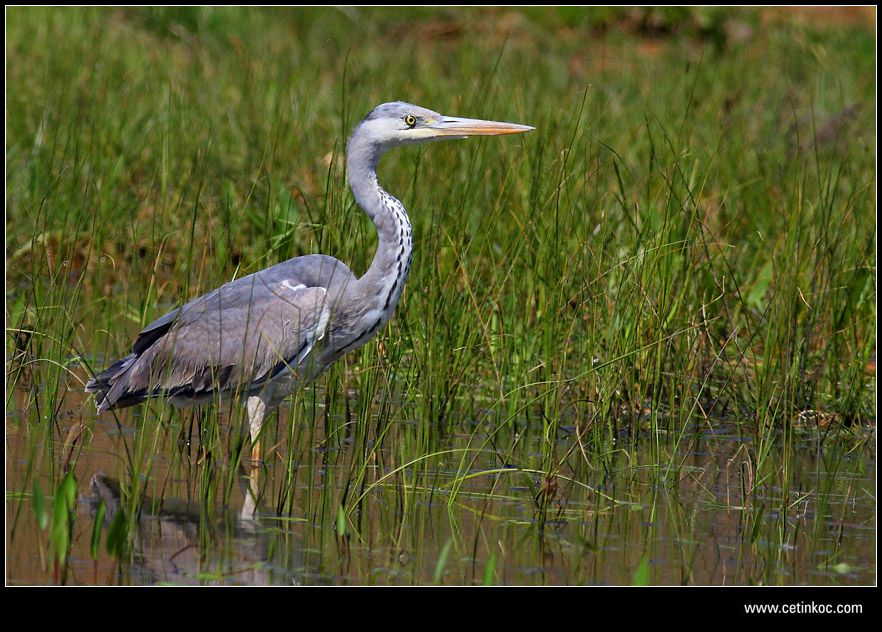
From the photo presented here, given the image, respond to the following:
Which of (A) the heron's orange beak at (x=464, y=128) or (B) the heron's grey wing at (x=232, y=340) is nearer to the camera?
(B) the heron's grey wing at (x=232, y=340)

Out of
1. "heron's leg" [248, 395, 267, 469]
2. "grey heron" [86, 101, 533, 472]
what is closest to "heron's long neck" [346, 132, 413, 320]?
"grey heron" [86, 101, 533, 472]

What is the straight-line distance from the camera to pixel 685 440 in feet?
17.1

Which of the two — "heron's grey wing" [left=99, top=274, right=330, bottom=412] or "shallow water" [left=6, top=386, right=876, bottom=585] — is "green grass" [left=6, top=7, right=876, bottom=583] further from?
"heron's grey wing" [left=99, top=274, right=330, bottom=412]

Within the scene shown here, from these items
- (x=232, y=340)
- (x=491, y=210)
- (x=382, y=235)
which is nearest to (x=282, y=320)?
(x=232, y=340)

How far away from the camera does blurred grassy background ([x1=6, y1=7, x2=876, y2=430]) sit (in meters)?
5.18

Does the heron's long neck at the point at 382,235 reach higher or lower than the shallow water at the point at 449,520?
higher

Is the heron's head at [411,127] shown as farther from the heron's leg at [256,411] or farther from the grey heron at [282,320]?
the heron's leg at [256,411]

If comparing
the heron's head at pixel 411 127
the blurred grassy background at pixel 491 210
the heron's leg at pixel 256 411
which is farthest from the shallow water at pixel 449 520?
the heron's head at pixel 411 127

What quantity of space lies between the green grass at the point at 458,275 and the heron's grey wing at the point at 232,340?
0.18m

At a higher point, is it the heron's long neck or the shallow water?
the heron's long neck

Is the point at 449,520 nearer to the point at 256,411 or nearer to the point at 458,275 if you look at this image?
the point at 256,411

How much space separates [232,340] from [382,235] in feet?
2.39

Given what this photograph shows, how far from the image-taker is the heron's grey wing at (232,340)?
15.9ft

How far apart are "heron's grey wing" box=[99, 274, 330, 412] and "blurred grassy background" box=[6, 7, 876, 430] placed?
209 mm
